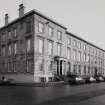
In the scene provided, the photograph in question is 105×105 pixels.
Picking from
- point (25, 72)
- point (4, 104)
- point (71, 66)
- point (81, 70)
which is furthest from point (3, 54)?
point (4, 104)

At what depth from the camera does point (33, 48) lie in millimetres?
27656

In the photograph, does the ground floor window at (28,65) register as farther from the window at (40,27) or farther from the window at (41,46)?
the window at (40,27)

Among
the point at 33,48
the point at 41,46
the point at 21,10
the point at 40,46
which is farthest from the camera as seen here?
the point at 21,10

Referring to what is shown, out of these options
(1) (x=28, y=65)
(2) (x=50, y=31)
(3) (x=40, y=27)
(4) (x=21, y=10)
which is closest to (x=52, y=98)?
(1) (x=28, y=65)

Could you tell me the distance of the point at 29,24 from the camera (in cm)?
2945

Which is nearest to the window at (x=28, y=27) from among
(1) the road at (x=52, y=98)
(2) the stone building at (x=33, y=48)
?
(2) the stone building at (x=33, y=48)

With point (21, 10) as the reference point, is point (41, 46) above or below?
below

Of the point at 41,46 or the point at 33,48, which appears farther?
the point at 41,46

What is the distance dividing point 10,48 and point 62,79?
13215 mm

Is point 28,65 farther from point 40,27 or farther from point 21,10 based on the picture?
point 21,10

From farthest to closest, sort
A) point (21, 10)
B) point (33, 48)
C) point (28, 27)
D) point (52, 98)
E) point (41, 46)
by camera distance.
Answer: point (21, 10) → point (28, 27) → point (41, 46) → point (33, 48) → point (52, 98)

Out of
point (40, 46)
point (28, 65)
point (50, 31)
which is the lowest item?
point (28, 65)

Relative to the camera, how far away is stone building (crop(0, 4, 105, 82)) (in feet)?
92.5

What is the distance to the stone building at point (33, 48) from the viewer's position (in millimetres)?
28188
